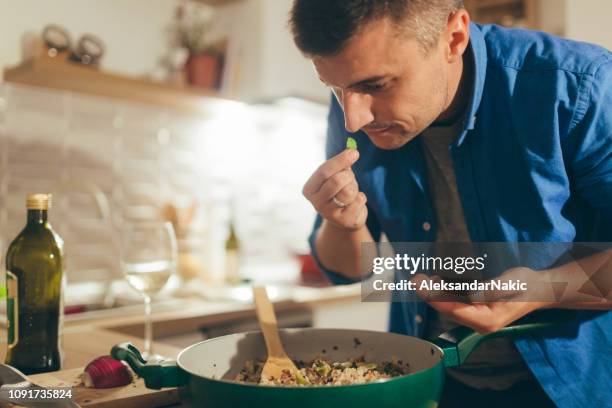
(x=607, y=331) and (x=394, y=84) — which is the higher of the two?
(x=394, y=84)

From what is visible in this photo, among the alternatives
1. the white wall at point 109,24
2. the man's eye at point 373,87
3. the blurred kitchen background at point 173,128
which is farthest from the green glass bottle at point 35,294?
the white wall at point 109,24

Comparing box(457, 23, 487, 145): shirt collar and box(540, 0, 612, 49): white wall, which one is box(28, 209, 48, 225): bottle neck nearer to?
box(457, 23, 487, 145): shirt collar

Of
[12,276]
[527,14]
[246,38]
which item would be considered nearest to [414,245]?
[12,276]

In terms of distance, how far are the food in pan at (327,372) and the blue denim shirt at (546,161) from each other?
0.34 metres

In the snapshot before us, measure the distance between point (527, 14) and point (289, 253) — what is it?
168 centimetres

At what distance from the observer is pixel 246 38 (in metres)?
2.67

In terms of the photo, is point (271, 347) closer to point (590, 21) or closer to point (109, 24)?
point (109, 24)

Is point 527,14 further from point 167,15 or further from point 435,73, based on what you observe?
point 435,73

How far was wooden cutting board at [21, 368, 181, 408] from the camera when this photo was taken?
747 mm

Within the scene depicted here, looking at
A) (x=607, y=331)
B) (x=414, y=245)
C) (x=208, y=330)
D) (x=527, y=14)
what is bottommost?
(x=208, y=330)


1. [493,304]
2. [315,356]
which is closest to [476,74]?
[493,304]

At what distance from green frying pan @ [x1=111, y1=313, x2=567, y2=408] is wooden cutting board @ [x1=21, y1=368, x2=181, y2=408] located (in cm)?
5

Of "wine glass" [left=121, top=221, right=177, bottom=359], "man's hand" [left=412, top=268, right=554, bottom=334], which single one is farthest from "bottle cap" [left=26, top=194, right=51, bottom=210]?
"man's hand" [left=412, top=268, right=554, bottom=334]

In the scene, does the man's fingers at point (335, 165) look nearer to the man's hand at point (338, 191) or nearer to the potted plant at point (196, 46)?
the man's hand at point (338, 191)
